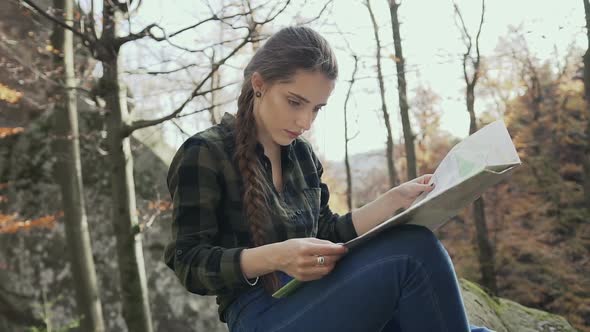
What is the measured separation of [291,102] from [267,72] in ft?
0.35

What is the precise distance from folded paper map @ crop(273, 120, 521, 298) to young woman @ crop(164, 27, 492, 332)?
4 centimetres

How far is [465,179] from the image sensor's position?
3.74ft

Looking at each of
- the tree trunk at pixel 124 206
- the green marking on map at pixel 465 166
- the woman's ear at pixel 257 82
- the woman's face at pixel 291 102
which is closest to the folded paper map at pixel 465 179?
the green marking on map at pixel 465 166

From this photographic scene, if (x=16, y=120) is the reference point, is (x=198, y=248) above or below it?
below

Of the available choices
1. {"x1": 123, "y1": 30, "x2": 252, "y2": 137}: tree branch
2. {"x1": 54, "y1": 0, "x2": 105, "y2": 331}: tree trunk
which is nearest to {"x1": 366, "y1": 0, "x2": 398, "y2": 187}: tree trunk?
{"x1": 54, "y1": 0, "x2": 105, "y2": 331}: tree trunk

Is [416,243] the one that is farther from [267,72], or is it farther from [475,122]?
[475,122]

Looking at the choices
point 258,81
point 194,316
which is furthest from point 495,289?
point 258,81

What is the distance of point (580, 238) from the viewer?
29.3 feet

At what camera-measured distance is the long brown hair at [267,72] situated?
56.9 inches

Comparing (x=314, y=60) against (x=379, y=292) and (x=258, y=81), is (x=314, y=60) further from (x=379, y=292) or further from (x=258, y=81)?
(x=379, y=292)

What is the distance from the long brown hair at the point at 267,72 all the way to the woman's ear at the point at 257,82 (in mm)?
14

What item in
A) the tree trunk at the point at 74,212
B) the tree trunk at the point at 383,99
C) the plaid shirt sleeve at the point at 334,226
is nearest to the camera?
the plaid shirt sleeve at the point at 334,226

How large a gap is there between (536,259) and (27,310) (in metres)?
7.99

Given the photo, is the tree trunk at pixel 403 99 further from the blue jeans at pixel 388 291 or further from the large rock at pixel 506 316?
the blue jeans at pixel 388 291
